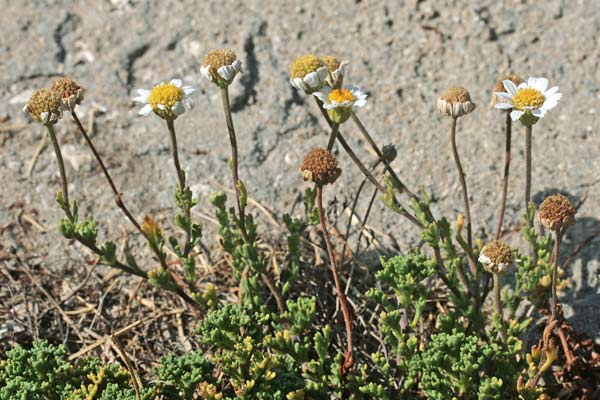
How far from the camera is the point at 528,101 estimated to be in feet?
10.2

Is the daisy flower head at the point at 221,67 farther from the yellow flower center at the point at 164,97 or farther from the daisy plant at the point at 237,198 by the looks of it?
the yellow flower center at the point at 164,97

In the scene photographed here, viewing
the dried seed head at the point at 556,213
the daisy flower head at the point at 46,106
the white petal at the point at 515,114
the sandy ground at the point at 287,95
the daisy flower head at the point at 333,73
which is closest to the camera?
the dried seed head at the point at 556,213

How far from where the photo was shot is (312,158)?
300 centimetres

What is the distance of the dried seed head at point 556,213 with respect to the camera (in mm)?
2889

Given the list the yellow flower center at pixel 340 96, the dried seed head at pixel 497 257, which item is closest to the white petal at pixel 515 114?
the dried seed head at pixel 497 257

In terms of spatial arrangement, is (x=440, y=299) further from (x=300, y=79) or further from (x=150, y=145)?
(x=150, y=145)

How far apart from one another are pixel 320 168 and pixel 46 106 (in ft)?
3.37

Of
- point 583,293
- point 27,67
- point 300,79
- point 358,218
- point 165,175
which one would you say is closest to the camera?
point 300,79

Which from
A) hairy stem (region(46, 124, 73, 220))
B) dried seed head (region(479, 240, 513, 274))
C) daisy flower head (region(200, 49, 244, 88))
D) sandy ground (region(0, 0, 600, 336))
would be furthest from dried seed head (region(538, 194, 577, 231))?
hairy stem (region(46, 124, 73, 220))

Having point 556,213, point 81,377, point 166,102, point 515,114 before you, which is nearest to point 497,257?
point 556,213

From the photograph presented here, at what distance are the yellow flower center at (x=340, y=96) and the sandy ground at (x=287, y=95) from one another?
1.00 metres

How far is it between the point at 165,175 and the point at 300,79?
1360mm

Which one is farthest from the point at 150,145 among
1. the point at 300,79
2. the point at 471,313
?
the point at 471,313

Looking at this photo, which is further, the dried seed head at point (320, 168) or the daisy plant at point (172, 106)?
the daisy plant at point (172, 106)
